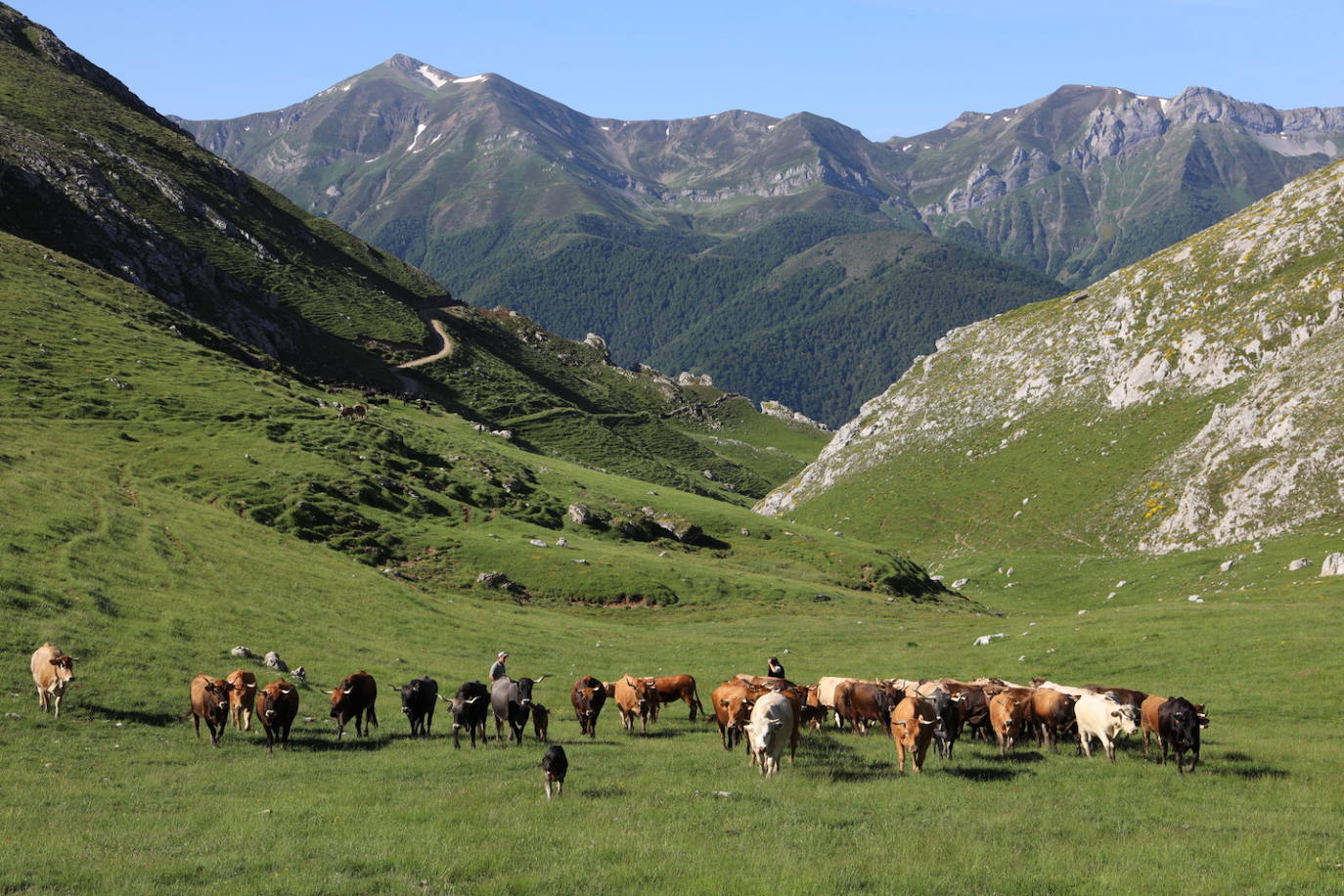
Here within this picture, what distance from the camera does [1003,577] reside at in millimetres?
88312

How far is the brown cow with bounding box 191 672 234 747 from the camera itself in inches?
989

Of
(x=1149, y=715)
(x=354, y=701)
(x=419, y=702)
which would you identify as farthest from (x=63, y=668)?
(x=1149, y=715)

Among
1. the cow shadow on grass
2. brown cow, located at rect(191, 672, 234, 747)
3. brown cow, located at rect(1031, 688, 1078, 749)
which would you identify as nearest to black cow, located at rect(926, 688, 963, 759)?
brown cow, located at rect(1031, 688, 1078, 749)

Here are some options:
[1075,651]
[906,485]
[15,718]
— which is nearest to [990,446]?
[906,485]

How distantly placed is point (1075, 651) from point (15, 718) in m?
41.8

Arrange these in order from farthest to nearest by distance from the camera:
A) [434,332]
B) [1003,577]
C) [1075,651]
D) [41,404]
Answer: [434,332] → [1003,577] → [41,404] → [1075,651]

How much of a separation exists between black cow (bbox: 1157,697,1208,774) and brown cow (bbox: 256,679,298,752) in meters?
23.7

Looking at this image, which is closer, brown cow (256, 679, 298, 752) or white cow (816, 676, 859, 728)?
brown cow (256, 679, 298, 752)

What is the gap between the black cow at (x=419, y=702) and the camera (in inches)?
1097

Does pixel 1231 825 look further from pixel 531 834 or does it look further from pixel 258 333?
pixel 258 333

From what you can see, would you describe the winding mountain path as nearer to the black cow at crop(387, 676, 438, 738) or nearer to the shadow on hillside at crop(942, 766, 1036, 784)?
the black cow at crop(387, 676, 438, 738)

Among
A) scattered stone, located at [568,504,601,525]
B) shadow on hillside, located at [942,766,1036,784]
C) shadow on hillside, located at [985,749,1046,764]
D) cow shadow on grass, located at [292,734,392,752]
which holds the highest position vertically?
scattered stone, located at [568,504,601,525]

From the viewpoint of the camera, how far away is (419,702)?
28047 millimetres

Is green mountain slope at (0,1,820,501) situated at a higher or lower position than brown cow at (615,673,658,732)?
higher
